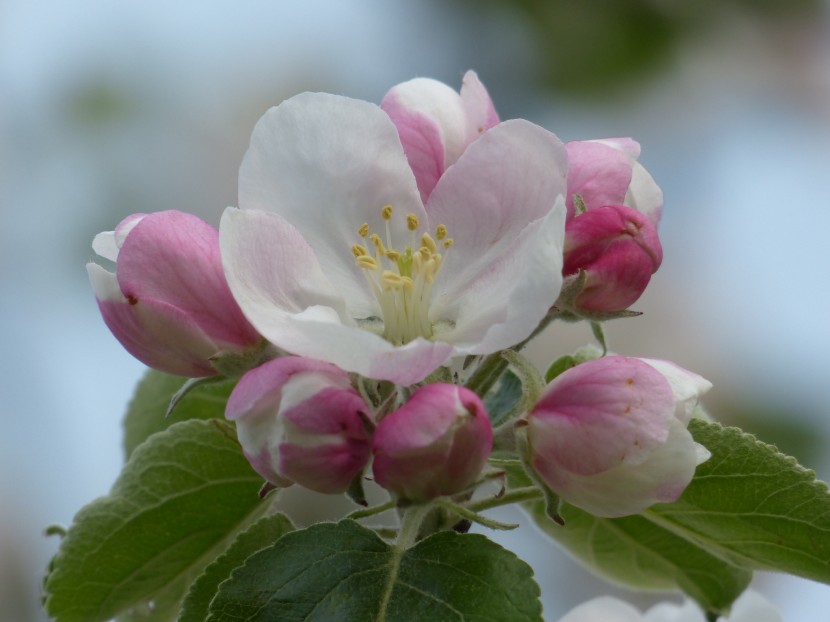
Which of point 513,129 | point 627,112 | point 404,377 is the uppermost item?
point 513,129

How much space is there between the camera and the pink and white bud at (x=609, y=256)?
1.17 meters

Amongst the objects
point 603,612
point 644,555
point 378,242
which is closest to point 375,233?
point 378,242

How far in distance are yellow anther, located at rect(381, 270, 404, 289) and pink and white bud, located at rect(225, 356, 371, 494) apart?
25cm

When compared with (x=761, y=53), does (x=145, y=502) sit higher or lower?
higher

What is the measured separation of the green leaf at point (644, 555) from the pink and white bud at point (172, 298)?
0.57 metres

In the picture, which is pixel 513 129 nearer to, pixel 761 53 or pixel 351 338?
pixel 351 338

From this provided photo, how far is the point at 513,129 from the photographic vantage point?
1.20 m

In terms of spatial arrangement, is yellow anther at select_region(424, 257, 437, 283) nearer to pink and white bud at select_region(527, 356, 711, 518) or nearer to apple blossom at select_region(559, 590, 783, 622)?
pink and white bud at select_region(527, 356, 711, 518)

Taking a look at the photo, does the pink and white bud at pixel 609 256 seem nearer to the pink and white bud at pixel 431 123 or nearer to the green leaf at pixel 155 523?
the pink and white bud at pixel 431 123

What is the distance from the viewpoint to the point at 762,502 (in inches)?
49.3

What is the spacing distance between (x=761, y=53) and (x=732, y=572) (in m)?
4.51

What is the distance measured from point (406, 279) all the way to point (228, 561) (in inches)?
14.5

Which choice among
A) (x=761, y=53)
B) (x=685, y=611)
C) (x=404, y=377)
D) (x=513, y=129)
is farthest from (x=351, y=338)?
(x=761, y=53)

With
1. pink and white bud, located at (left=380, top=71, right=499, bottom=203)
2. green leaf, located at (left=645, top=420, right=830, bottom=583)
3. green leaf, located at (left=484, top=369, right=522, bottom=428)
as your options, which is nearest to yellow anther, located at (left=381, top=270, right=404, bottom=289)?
pink and white bud, located at (left=380, top=71, right=499, bottom=203)
